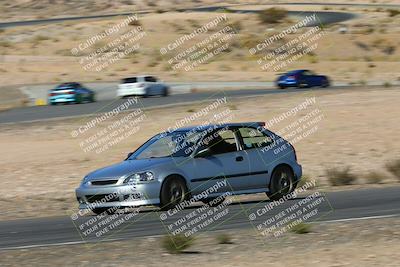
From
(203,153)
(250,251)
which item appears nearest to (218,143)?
(203,153)

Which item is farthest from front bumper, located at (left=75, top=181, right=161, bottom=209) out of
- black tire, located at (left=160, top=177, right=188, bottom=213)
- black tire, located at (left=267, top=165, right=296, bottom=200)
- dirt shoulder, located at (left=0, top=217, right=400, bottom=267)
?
dirt shoulder, located at (left=0, top=217, right=400, bottom=267)

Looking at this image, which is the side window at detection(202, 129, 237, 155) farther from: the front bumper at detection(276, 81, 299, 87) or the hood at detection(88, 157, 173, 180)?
the front bumper at detection(276, 81, 299, 87)

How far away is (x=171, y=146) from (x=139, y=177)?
1148 millimetres

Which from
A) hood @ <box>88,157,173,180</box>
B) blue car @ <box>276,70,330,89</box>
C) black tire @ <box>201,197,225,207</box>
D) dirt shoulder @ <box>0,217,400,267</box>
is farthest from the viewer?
blue car @ <box>276,70,330,89</box>

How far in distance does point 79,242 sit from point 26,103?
37.4 metres

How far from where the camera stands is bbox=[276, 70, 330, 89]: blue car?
2071 inches

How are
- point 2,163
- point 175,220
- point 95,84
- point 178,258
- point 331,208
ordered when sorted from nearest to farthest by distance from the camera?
point 178,258 → point 175,220 → point 331,208 → point 2,163 → point 95,84

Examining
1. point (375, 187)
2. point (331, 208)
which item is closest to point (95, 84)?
point (375, 187)

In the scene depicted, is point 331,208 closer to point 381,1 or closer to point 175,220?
point 175,220

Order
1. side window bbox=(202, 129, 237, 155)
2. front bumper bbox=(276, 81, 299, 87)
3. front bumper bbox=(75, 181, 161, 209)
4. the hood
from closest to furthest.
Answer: front bumper bbox=(75, 181, 161, 209), the hood, side window bbox=(202, 129, 237, 155), front bumper bbox=(276, 81, 299, 87)

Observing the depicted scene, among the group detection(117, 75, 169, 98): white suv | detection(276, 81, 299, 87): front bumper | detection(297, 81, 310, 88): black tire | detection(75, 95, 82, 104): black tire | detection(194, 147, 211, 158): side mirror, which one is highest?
detection(75, 95, 82, 104): black tire

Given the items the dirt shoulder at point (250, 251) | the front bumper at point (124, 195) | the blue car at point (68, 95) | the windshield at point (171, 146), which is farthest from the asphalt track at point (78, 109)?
the dirt shoulder at point (250, 251)

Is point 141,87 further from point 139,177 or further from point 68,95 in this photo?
point 139,177

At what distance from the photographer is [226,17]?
286 feet
